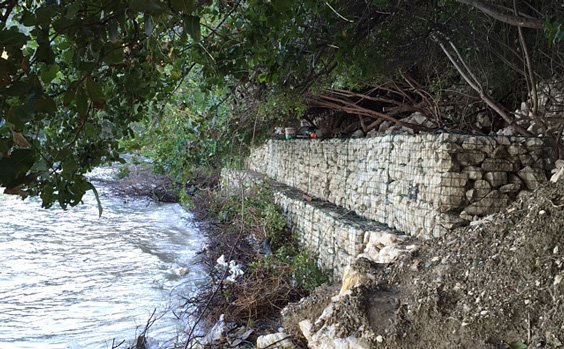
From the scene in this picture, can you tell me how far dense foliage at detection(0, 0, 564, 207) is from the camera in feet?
3.47

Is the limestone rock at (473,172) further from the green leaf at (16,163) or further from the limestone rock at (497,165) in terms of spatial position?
the green leaf at (16,163)

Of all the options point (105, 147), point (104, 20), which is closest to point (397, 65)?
point (105, 147)

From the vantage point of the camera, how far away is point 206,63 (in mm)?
2678

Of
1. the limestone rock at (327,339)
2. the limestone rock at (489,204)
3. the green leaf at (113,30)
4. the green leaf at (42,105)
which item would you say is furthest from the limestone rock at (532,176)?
the green leaf at (42,105)

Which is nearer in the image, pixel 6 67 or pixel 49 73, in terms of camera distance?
pixel 6 67

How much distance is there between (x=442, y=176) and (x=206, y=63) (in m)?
2.54

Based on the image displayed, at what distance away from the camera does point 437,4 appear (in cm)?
484

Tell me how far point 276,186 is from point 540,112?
609 cm

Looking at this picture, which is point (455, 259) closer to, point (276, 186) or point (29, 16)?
point (29, 16)

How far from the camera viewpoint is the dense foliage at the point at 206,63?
106cm

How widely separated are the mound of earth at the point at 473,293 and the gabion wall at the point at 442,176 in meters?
0.29

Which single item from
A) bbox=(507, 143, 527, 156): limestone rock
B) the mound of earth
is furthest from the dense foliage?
the mound of earth

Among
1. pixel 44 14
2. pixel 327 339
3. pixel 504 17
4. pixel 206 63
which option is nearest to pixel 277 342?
pixel 327 339

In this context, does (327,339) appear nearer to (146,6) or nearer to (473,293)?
(473,293)
